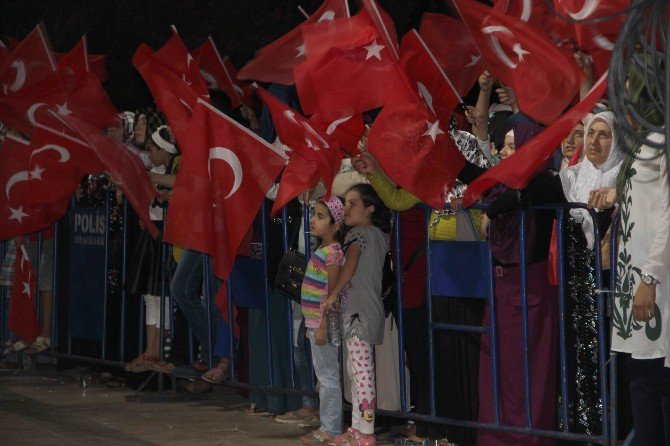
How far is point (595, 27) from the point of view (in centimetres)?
745

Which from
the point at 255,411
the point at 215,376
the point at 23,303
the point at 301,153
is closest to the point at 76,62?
the point at 23,303

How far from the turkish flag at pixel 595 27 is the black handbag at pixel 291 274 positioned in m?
2.40

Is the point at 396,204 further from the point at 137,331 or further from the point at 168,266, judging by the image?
the point at 137,331

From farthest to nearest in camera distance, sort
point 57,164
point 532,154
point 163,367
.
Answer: point 57,164 < point 163,367 < point 532,154

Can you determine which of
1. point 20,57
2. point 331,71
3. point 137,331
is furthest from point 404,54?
point 20,57

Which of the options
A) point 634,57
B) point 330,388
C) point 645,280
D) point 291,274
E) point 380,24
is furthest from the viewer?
point 291,274

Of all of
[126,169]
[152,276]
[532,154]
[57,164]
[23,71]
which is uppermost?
[23,71]

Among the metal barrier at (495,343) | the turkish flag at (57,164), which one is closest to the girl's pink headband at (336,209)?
the metal barrier at (495,343)

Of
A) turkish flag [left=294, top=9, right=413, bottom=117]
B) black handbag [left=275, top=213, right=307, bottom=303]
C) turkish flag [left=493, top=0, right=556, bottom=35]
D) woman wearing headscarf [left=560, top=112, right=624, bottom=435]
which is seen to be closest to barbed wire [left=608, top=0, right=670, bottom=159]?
woman wearing headscarf [left=560, top=112, right=624, bottom=435]

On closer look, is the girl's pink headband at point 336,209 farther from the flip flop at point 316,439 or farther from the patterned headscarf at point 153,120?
the patterned headscarf at point 153,120

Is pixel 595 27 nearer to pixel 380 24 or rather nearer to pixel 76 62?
pixel 380 24

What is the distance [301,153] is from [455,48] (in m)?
1.25

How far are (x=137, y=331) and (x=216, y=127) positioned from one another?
2.55 meters

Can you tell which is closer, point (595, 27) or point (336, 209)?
point (595, 27)
